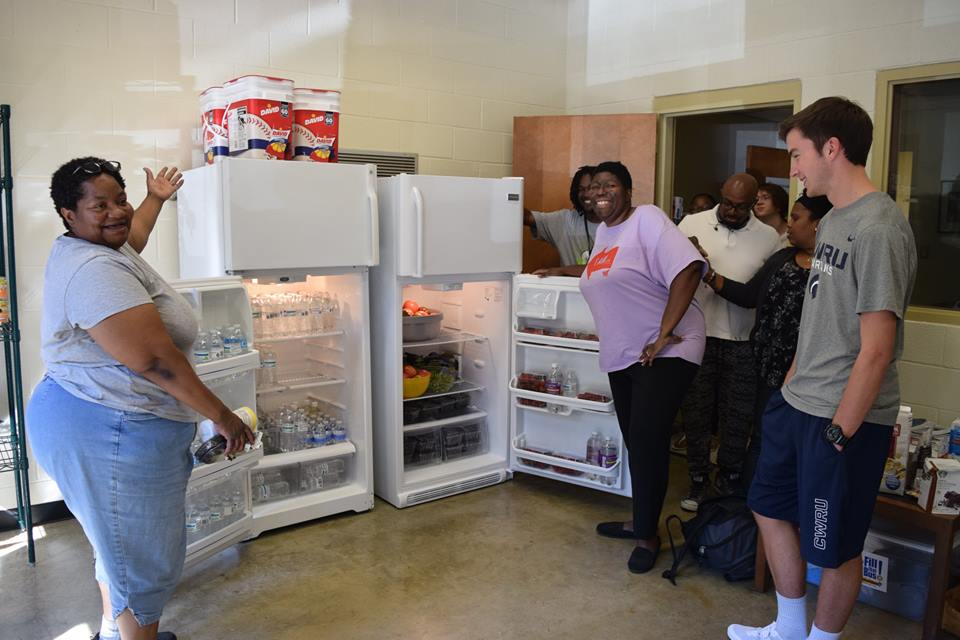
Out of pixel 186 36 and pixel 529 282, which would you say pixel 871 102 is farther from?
pixel 186 36

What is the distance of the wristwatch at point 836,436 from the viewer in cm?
200

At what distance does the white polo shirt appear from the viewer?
353 centimetres

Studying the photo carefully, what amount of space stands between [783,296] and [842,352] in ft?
3.52

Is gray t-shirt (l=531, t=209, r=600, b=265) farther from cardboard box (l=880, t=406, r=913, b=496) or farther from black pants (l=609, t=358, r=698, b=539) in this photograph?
cardboard box (l=880, t=406, r=913, b=496)

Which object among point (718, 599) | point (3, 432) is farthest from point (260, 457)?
point (718, 599)

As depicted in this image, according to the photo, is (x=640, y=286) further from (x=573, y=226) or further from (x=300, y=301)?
(x=300, y=301)

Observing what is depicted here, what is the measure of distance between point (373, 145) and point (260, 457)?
1986 mm

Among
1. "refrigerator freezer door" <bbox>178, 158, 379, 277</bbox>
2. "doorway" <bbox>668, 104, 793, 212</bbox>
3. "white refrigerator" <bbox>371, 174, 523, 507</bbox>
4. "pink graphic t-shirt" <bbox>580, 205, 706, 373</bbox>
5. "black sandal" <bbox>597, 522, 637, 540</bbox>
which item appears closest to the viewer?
"pink graphic t-shirt" <bbox>580, 205, 706, 373</bbox>

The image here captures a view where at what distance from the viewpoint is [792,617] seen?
2.38 metres

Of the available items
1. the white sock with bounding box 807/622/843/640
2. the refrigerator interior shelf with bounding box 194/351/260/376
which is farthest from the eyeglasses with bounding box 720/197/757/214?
the refrigerator interior shelf with bounding box 194/351/260/376

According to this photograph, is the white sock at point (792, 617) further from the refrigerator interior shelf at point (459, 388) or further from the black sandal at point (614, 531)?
the refrigerator interior shelf at point (459, 388)

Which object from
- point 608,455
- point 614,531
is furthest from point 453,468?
point 614,531

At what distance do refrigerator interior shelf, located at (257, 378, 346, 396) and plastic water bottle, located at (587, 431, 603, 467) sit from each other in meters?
1.25

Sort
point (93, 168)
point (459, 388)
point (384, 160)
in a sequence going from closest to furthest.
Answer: point (93, 168) → point (459, 388) → point (384, 160)
